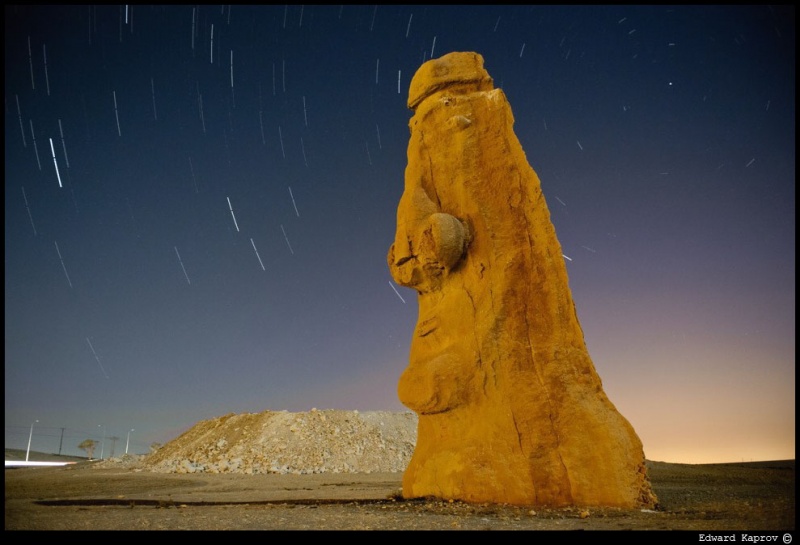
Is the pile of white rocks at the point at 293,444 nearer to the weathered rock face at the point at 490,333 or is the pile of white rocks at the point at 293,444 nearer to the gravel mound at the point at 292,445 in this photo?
the gravel mound at the point at 292,445

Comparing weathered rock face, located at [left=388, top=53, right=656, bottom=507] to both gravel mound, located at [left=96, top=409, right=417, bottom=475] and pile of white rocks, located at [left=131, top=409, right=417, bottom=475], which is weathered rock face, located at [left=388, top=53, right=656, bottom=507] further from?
pile of white rocks, located at [left=131, top=409, right=417, bottom=475]

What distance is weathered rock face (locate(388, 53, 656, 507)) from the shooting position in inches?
370

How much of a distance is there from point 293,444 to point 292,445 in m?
0.19

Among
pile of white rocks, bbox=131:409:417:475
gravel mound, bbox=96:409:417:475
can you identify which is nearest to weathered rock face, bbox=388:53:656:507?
gravel mound, bbox=96:409:417:475

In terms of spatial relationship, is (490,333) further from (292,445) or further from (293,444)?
(293,444)

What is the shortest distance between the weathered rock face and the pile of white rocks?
68.5 feet

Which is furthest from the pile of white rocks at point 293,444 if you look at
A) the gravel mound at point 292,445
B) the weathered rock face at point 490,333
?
the weathered rock face at point 490,333

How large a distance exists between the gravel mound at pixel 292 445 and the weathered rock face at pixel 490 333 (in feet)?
66.9

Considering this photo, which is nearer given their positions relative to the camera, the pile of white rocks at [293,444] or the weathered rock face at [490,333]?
the weathered rock face at [490,333]

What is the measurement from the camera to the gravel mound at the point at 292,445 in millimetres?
29891

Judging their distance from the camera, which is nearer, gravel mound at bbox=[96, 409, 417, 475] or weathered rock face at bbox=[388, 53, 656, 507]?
weathered rock face at bbox=[388, 53, 656, 507]

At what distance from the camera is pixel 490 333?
33.9 feet

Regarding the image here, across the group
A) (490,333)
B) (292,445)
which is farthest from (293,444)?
(490,333)
